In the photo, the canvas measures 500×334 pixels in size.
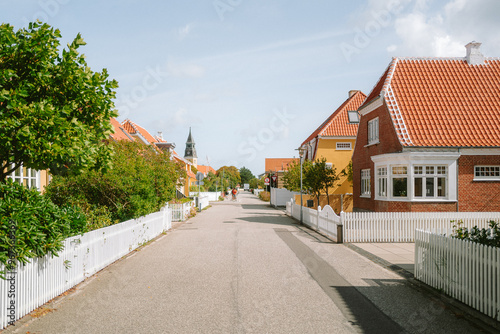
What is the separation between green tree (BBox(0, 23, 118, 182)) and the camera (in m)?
6.59

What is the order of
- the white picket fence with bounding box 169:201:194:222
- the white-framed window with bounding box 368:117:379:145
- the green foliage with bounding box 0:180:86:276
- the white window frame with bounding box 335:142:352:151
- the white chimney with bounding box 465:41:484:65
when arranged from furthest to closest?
the white window frame with bounding box 335:142:352:151
the white picket fence with bounding box 169:201:194:222
the white chimney with bounding box 465:41:484:65
the white-framed window with bounding box 368:117:379:145
the green foliage with bounding box 0:180:86:276

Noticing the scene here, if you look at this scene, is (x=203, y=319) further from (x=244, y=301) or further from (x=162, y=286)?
(x=162, y=286)

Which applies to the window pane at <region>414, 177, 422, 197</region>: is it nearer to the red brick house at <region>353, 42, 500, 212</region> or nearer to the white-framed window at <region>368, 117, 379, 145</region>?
the red brick house at <region>353, 42, 500, 212</region>

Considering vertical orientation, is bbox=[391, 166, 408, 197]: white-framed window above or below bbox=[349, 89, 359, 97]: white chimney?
below

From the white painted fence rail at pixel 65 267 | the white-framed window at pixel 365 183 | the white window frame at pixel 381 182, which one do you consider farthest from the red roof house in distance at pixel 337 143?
the white painted fence rail at pixel 65 267

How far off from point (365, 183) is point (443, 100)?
635cm

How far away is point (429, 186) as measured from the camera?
61.8ft

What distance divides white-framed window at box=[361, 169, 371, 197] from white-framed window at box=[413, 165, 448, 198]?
451 cm

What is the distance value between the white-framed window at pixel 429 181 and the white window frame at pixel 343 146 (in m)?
16.0

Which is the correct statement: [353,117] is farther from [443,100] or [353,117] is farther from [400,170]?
[400,170]

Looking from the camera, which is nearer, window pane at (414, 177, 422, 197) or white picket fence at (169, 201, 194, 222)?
window pane at (414, 177, 422, 197)

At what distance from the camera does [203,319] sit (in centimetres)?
599

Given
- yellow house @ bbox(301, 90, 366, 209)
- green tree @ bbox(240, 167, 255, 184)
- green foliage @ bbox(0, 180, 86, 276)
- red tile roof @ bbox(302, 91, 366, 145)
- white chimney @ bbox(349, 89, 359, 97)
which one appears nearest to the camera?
green foliage @ bbox(0, 180, 86, 276)

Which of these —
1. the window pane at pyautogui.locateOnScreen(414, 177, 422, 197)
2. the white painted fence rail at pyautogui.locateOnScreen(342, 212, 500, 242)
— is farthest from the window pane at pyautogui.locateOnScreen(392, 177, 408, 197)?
the white painted fence rail at pyautogui.locateOnScreen(342, 212, 500, 242)
